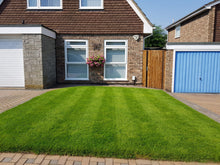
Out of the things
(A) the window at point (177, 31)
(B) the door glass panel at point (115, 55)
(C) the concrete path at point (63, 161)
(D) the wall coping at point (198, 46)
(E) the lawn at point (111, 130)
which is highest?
Answer: (A) the window at point (177, 31)

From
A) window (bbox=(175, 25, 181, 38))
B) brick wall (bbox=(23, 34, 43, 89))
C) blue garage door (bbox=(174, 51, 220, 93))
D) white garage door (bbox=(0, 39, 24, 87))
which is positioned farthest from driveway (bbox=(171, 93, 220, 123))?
window (bbox=(175, 25, 181, 38))

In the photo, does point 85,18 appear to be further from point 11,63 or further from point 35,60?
point 11,63

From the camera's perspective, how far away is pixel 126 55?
11.2m

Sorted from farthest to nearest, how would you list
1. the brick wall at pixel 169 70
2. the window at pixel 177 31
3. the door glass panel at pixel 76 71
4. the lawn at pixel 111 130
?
the window at pixel 177 31
the door glass panel at pixel 76 71
the brick wall at pixel 169 70
the lawn at pixel 111 130

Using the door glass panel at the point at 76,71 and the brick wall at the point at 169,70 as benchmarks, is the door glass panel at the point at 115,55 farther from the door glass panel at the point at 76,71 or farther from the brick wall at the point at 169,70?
the brick wall at the point at 169,70

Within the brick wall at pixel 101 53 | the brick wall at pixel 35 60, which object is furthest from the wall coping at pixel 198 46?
the brick wall at pixel 35 60

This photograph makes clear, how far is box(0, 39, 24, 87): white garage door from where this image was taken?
964 cm

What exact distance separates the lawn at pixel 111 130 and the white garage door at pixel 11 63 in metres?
3.98

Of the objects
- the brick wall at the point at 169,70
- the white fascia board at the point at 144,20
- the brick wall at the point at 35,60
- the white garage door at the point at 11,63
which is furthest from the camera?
the white fascia board at the point at 144,20

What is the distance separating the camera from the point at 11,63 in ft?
32.0

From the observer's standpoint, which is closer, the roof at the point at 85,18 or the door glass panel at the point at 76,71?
the roof at the point at 85,18

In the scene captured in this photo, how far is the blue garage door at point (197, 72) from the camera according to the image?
9234 millimetres

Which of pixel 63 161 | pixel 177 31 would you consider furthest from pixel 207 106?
pixel 177 31

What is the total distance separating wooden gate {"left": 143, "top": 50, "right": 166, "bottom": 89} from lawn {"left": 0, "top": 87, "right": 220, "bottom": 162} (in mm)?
3876
